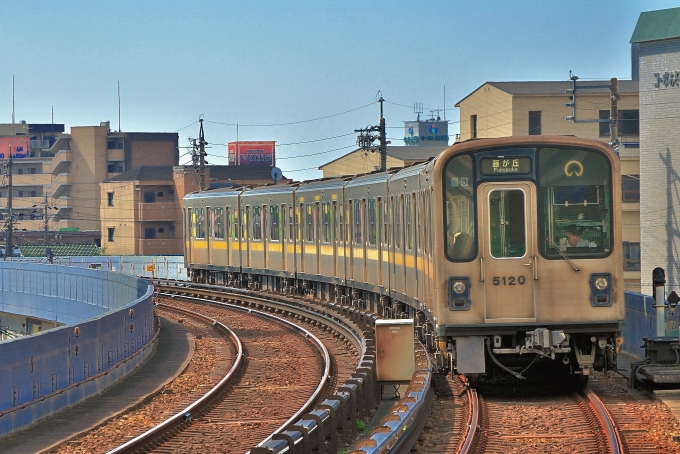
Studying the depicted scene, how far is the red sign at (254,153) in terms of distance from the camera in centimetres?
11044

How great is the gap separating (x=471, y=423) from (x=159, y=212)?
7495 centimetres

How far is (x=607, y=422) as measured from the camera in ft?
35.9

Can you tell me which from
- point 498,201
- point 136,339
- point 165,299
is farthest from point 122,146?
point 498,201

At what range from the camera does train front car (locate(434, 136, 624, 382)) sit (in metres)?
13.0

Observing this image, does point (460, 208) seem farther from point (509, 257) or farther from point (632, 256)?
point (632, 256)

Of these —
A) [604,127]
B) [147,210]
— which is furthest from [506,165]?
[147,210]

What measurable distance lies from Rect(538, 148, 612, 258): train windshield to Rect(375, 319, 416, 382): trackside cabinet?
1.83 m

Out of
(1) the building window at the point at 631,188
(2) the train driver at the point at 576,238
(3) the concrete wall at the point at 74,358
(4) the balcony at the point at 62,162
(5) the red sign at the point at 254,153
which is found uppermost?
(5) the red sign at the point at 254,153

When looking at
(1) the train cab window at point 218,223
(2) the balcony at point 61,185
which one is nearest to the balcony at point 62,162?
(2) the balcony at point 61,185

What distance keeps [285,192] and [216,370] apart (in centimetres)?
1362

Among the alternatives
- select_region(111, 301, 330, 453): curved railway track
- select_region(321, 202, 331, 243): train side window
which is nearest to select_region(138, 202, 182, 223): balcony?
select_region(321, 202, 331, 243): train side window

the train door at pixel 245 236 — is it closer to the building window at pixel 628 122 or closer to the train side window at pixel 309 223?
the train side window at pixel 309 223

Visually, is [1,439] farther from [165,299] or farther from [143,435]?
[165,299]

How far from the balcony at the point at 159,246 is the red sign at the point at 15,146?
116 ft
